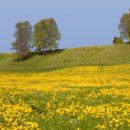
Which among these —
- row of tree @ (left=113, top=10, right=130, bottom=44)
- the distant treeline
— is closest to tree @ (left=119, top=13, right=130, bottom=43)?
row of tree @ (left=113, top=10, right=130, bottom=44)

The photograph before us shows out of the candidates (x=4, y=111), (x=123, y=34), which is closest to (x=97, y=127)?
(x=4, y=111)

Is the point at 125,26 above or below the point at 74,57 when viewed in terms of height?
above

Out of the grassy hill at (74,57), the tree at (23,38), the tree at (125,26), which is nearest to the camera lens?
the grassy hill at (74,57)

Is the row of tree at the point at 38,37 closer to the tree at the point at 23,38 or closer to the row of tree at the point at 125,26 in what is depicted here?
the tree at the point at 23,38

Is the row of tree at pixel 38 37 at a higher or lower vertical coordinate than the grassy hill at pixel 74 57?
higher

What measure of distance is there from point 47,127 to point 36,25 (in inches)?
4351

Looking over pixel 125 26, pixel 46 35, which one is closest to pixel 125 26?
pixel 125 26

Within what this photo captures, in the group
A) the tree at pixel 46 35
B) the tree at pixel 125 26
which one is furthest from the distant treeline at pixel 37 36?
the tree at pixel 125 26

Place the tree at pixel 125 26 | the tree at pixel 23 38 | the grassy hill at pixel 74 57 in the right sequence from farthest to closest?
the tree at pixel 125 26, the tree at pixel 23 38, the grassy hill at pixel 74 57

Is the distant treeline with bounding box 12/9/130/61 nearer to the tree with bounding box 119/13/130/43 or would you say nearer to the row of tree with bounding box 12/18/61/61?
the row of tree with bounding box 12/18/61/61

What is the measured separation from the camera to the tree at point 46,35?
390 ft

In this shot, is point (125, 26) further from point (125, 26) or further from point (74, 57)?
point (74, 57)

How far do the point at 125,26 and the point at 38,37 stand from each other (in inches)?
1017

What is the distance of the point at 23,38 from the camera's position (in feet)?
394
